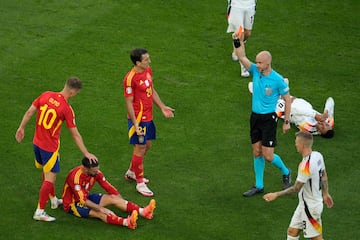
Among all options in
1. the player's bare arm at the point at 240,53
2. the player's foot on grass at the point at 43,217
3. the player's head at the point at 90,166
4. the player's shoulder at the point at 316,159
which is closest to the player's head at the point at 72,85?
the player's head at the point at 90,166

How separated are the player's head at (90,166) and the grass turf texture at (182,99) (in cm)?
74

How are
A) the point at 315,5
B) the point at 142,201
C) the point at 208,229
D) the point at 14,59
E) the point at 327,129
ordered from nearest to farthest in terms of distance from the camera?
the point at 208,229
the point at 142,201
the point at 327,129
the point at 14,59
the point at 315,5

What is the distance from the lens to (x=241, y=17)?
17234 millimetres

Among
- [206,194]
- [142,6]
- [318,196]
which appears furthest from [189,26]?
[318,196]

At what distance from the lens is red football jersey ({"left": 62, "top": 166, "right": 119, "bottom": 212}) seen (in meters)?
12.3

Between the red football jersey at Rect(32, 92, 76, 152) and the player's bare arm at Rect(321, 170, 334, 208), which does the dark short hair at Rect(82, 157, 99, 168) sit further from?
the player's bare arm at Rect(321, 170, 334, 208)

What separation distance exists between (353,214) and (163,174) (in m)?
3.05

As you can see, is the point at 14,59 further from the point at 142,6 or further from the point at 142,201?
the point at 142,201

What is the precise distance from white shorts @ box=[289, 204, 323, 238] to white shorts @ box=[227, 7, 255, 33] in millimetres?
6889

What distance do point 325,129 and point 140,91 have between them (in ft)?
12.2

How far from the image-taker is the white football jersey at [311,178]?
35.4 feet

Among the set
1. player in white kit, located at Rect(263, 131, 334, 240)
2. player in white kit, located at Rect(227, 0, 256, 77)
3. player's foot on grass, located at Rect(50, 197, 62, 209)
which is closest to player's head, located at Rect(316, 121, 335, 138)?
player in white kit, located at Rect(227, 0, 256, 77)

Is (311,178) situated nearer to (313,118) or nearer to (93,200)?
(93,200)

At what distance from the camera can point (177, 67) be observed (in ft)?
56.7
